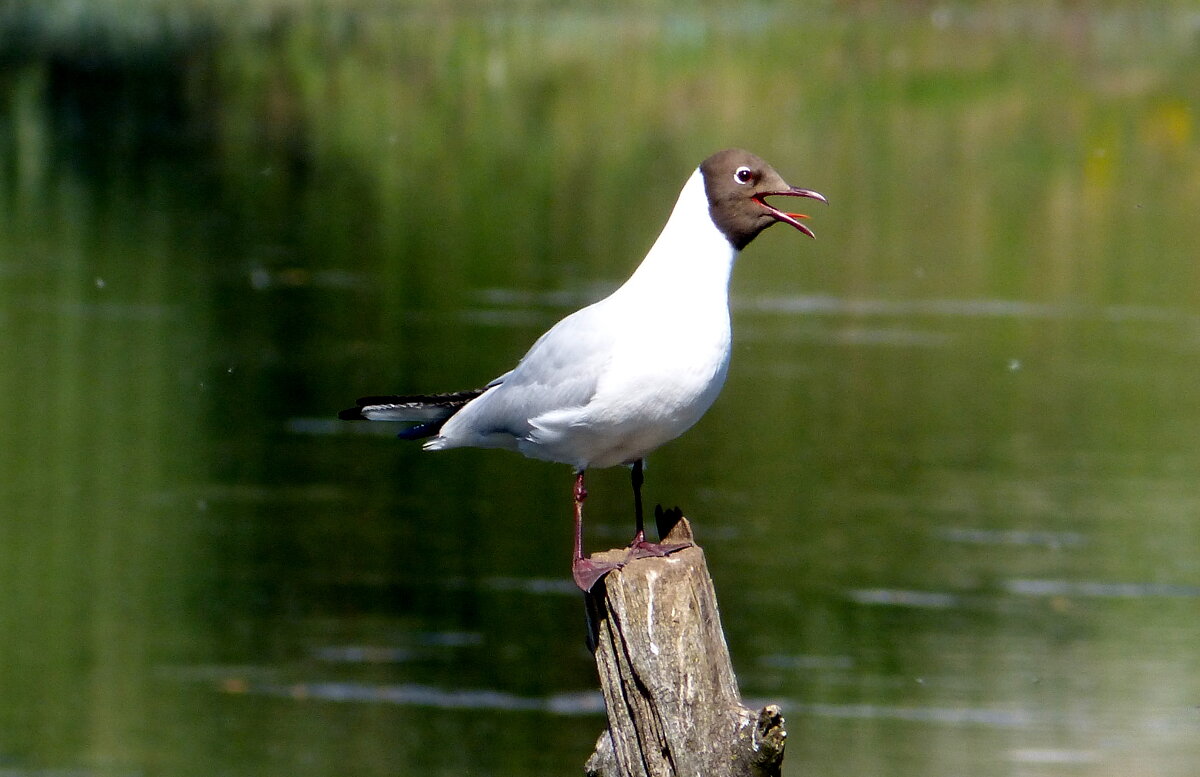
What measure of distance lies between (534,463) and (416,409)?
760 cm

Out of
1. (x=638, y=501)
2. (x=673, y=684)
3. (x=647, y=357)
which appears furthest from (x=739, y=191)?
(x=673, y=684)

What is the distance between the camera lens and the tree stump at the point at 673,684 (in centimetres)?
536

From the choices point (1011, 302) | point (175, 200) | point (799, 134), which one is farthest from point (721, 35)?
point (1011, 302)

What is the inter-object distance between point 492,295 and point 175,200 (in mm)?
6753

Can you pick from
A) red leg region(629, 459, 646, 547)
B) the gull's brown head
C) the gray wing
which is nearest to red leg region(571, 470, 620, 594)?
red leg region(629, 459, 646, 547)

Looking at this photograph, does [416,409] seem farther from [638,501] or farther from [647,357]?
[647,357]

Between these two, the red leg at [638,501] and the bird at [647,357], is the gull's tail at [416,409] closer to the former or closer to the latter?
the bird at [647,357]

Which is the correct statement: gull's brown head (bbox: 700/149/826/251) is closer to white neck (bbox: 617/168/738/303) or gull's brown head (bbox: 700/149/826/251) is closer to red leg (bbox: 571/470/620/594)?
white neck (bbox: 617/168/738/303)

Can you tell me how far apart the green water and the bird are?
136 inches

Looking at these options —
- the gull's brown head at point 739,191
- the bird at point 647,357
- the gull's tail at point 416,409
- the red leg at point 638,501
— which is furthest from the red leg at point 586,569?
the gull's brown head at point 739,191

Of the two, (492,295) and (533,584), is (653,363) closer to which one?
(533,584)

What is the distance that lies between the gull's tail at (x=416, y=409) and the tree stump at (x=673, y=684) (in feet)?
3.44

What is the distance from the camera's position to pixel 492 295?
1877 cm

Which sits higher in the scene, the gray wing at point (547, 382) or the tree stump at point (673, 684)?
the gray wing at point (547, 382)
